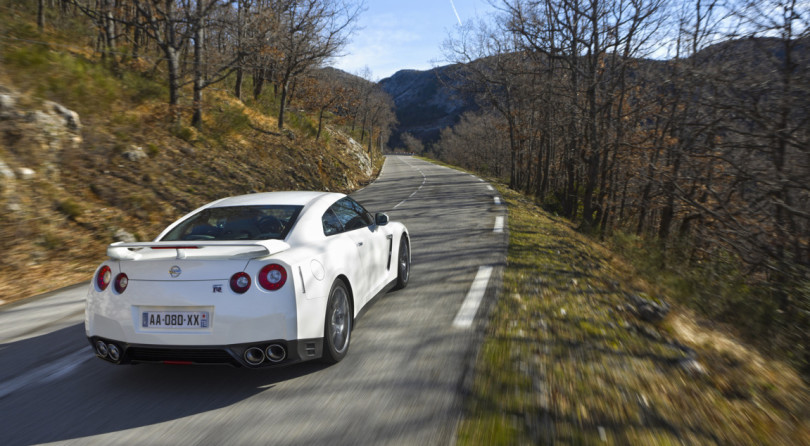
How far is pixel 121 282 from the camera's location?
130 inches

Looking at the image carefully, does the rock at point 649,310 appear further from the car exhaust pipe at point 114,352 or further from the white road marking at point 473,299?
the car exhaust pipe at point 114,352

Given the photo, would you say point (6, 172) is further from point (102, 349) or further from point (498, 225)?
A: point (498, 225)

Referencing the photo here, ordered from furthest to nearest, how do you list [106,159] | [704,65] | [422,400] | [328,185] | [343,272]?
[328,185] → [106,159] → [704,65] → [343,272] → [422,400]

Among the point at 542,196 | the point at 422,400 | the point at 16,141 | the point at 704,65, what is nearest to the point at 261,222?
the point at 422,400

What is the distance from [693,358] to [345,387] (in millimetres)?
2860

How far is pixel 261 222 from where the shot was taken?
4051 millimetres

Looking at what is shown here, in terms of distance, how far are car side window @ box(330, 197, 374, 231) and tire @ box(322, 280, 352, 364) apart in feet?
2.70

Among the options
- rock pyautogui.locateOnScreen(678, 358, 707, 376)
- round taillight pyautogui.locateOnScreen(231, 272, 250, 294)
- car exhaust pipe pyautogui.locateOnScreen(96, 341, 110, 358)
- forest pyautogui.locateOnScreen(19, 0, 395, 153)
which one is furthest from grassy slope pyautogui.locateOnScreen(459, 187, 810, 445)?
forest pyautogui.locateOnScreen(19, 0, 395, 153)

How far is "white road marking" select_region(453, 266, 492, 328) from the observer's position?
4.68 metres

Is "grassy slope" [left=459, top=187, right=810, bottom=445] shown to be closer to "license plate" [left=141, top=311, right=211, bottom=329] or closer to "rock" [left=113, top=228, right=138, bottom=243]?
"license plate" [left=141, top=311, right=211, bottom=329]

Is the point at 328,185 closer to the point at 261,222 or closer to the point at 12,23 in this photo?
the point at 12,23

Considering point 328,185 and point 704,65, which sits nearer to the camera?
point 704,65

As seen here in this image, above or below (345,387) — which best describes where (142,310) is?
above

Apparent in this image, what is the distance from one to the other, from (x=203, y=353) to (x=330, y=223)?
160 centimetres
